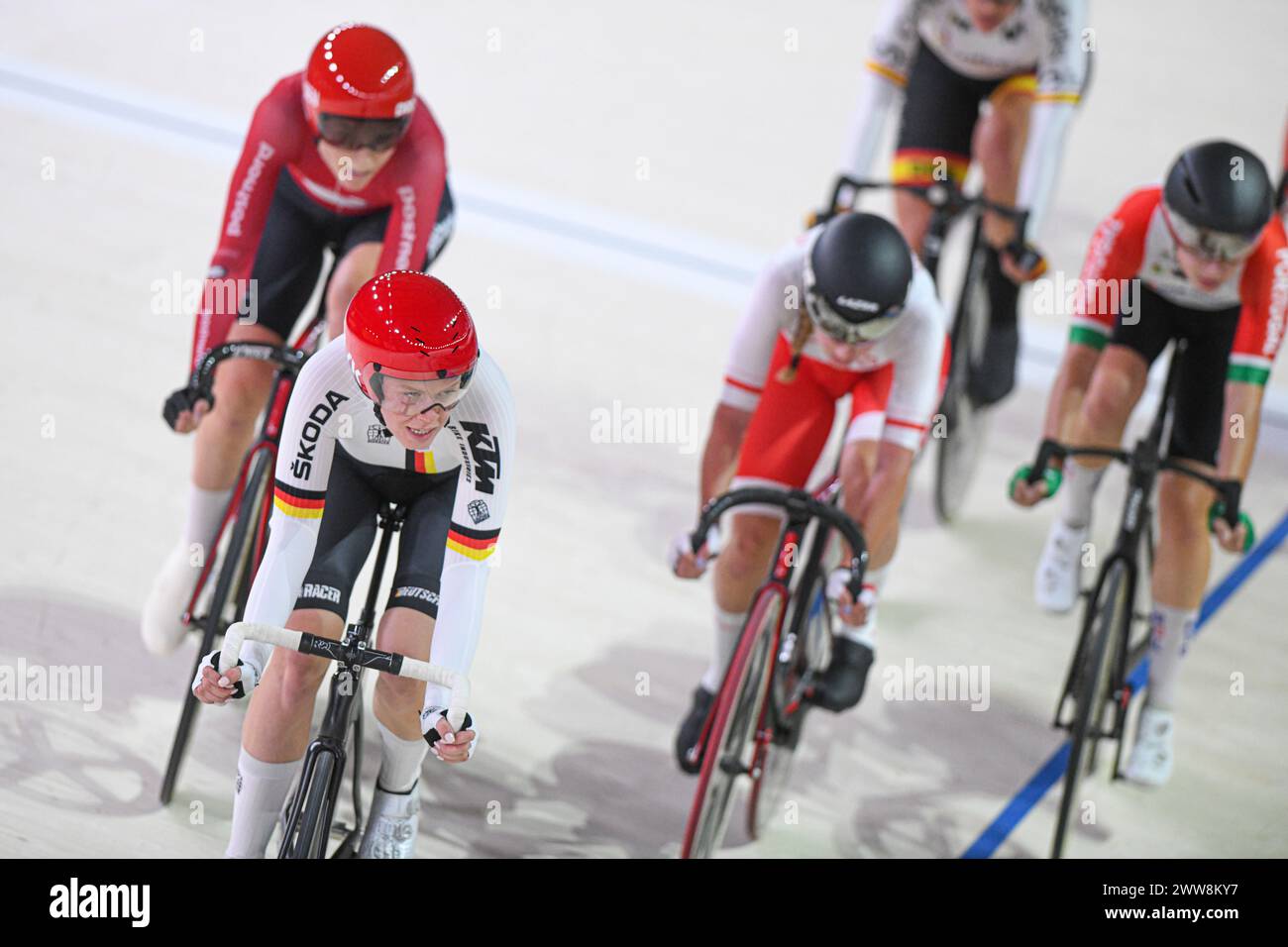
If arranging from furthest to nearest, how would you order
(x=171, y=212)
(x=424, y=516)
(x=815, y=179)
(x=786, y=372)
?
(x=815, y=179), (x=171, y=212), (x=786, y=372), (x=424, y=516)

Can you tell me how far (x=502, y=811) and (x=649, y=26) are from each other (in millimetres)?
6253

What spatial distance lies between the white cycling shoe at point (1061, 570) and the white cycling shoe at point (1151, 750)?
386 mm

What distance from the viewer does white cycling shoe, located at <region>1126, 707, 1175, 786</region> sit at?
163 inches

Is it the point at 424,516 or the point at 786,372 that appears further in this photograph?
the point at 786,372

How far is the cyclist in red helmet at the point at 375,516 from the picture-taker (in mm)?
2451

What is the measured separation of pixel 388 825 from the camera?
3.04 m

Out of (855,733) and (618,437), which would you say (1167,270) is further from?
(618,437)

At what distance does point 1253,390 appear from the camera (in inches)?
144

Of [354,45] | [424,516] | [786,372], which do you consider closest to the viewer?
[424,516]

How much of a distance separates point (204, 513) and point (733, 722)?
1294 mm

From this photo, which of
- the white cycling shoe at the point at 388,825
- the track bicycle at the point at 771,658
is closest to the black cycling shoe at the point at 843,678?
the track bicycle at the point at 771,658

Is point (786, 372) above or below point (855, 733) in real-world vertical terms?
above

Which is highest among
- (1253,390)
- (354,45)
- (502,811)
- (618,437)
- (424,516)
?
(354,45)
